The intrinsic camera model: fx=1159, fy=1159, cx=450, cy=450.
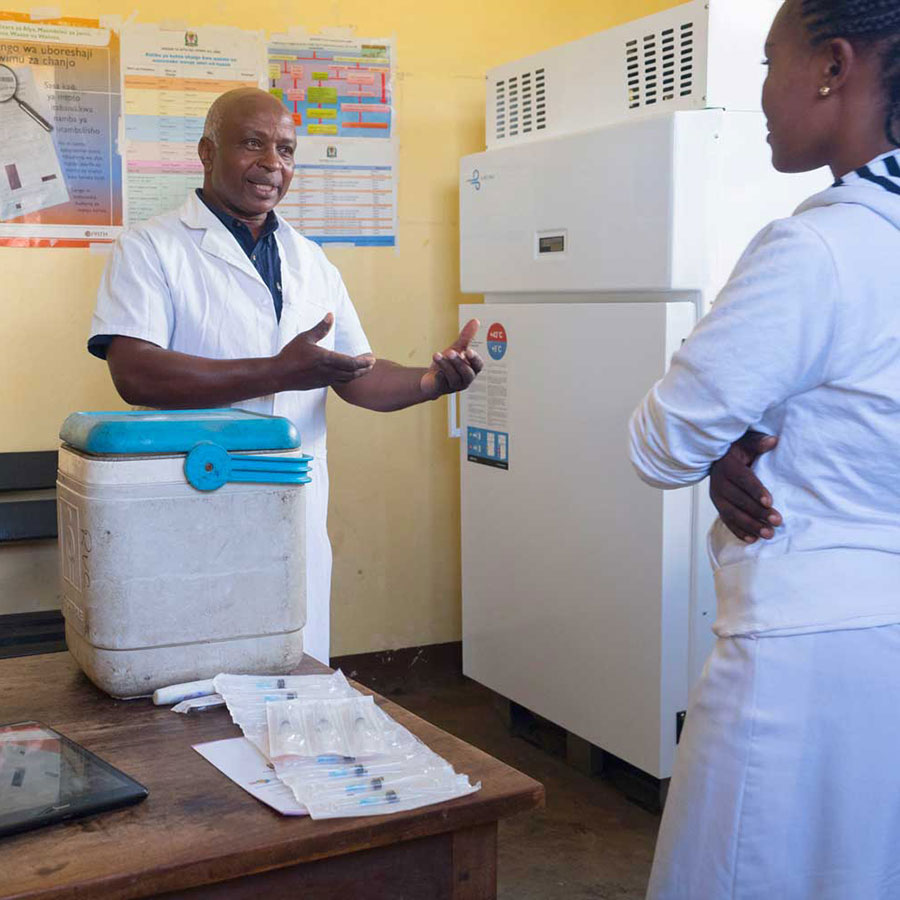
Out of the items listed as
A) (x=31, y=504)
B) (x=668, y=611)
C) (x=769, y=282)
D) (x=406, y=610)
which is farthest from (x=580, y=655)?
(x=769, y=282)

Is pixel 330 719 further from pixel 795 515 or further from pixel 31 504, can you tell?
pixel 31 504

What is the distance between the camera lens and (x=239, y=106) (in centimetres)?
228

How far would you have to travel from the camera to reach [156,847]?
101 centimetres

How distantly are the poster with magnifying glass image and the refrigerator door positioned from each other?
1115 mm

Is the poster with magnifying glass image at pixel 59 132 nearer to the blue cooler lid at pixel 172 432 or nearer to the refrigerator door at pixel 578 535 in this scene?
the refrigerator door at pixel 578 535

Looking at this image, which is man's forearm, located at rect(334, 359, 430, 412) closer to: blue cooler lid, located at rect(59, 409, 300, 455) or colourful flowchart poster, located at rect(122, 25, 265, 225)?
blue cooler lid, located at rect(59, 409, 300, 455)

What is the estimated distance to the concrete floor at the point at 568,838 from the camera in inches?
102

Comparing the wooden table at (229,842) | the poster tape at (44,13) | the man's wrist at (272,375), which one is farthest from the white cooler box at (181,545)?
the poster tape at (44,13)

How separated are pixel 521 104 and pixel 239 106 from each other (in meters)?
1.11

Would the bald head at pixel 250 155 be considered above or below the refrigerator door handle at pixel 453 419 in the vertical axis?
above

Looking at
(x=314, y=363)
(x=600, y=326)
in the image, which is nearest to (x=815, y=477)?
(x=314, y=363)

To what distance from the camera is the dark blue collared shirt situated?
7.44 ft

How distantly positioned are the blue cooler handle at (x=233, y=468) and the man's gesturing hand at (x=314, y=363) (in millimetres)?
364

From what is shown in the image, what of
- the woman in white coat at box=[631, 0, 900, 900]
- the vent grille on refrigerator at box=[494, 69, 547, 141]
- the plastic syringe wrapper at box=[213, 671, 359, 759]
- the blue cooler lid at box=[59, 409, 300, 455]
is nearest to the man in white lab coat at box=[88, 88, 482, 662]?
the blue cooler lid at box=[59, 409, 300, 455]
